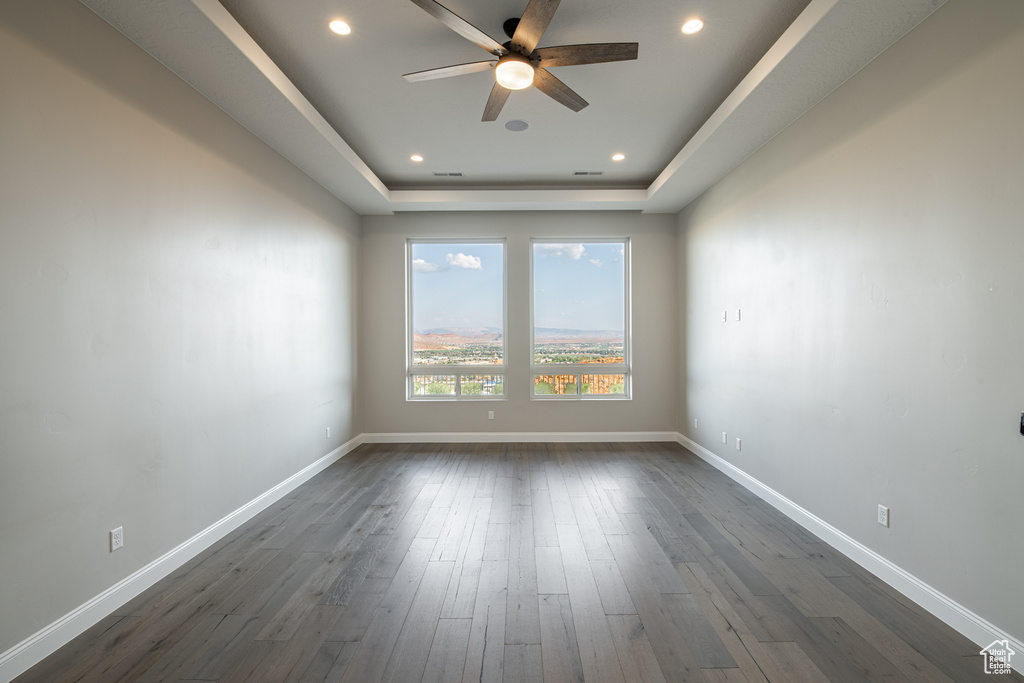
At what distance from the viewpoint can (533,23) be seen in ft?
7.22

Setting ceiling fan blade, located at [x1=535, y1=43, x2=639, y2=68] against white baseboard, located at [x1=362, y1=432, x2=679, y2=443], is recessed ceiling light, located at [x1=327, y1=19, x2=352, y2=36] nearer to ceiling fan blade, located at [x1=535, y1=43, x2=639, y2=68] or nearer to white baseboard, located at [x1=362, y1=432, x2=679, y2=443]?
ceiling fan blade, located at [x1=535, y1=43, x2=639, y2=68]

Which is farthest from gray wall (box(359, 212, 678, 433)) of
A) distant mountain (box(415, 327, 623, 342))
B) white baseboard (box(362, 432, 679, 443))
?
distant mountain (box(415, 327, 623, 342))

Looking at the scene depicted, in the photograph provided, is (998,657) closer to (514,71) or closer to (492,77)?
(514,71)

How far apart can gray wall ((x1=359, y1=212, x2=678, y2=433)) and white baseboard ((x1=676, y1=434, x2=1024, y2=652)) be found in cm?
199

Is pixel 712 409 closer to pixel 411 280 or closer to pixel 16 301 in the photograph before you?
pixel 411 280

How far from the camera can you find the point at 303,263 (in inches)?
164

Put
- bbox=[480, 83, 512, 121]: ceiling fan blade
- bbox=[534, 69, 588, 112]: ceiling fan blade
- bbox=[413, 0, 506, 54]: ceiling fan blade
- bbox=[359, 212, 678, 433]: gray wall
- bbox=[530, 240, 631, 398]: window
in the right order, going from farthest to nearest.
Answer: bbox=[530, 240, 631, 398]: window → bbox=[359, 212, 678, 433]: gray wall → bbox=[480, 83, 512, 121]: ceiling fan blade → bbox=[534, 69, 588, 112]: ceiling fan blade → bbox=[413, 0, 506, 54]: ceiling fan blade

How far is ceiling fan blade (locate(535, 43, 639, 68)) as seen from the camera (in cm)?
230

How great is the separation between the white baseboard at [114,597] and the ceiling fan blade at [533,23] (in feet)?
11.0

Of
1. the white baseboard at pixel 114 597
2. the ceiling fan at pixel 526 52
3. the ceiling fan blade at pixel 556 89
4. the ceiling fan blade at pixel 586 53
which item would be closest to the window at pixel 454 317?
the white baseboard at pixel 114 597

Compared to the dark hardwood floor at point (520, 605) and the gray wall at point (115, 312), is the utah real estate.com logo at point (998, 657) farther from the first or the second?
the gray wall at point (115, 312)

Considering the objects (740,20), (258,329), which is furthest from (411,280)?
(740,20)

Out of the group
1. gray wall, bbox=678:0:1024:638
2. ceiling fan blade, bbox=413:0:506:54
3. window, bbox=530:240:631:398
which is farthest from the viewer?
window, bbox=530:240:631:398

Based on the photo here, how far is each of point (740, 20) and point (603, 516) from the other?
319cm
